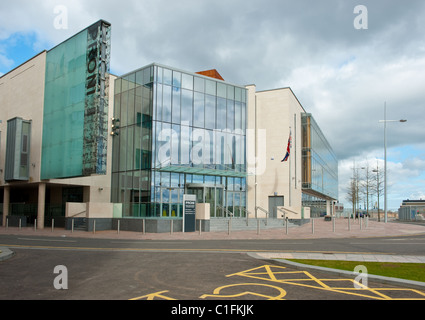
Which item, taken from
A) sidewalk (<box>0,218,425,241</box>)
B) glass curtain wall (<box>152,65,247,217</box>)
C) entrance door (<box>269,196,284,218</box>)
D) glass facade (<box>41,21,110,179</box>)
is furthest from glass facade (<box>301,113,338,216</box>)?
glass facade (<box>41,21,110,179</box>)

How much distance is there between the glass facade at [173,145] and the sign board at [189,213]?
4.04m

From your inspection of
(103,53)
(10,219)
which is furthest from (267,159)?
(10,219)

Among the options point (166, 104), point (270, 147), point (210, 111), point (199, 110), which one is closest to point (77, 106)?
point (166, 104)

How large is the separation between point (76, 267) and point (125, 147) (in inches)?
938

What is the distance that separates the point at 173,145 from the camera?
108 ft

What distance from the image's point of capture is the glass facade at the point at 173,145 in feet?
103

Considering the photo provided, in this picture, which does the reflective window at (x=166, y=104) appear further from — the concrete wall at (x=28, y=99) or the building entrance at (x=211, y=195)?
the concrete wall at (x=28, y=99)

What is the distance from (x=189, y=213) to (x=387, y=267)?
59.1ft

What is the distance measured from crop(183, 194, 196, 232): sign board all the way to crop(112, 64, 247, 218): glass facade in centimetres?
404

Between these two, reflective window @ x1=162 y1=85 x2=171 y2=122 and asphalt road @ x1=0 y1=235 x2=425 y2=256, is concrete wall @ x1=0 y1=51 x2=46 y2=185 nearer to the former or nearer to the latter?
reflective window @ x1=162 y1=85 x2=171 y2=122

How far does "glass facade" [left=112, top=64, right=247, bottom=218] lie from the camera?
31.5m

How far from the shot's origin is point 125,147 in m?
33.9

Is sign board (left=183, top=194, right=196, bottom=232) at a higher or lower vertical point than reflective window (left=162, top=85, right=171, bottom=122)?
lower
